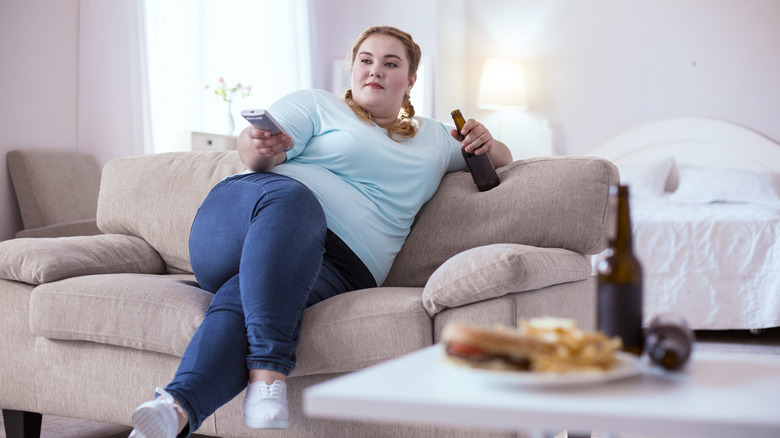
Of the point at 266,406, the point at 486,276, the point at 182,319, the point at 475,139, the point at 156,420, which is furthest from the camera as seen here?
the point at 475,139

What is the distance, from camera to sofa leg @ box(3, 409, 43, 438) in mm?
1939

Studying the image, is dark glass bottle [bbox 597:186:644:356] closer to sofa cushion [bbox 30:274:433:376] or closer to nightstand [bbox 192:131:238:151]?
sofa cushion [bbox 30:274:433:376]

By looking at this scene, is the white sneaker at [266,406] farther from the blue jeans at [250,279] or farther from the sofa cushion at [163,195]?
the sofa cushion at [163,195]

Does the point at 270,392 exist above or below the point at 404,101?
below

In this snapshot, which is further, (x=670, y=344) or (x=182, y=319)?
(x=182, y=319)

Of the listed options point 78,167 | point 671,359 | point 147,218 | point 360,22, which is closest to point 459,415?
point 671,359

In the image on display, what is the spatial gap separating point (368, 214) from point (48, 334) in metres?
0.81

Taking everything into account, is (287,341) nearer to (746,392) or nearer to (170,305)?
(170,305)

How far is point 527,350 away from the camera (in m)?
0.70

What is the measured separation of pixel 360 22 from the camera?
17.6 feet

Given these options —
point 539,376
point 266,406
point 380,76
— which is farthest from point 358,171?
point 539,376

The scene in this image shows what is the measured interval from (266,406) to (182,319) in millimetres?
393

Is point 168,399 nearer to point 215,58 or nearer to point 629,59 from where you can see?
point 215,58

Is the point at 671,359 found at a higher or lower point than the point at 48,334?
higher
